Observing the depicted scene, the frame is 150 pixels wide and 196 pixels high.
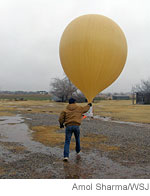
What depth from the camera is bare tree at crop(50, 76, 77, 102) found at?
57219mm

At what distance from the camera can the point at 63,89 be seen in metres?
57.6

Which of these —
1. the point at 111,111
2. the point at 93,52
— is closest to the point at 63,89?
the point at 111,111

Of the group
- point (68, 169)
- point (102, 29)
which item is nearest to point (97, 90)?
point (102, 29)

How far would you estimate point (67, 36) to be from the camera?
8.93 m

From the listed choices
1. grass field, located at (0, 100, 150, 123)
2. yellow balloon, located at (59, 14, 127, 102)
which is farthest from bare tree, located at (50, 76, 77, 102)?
yellow balloon, located at (59, 14, 127, 102)

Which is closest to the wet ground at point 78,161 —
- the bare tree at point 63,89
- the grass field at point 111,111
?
the grass field at point 111,111

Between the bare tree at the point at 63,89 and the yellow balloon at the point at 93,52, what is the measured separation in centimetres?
4814

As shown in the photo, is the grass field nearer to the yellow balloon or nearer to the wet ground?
the yellow balloon

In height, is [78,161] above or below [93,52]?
below

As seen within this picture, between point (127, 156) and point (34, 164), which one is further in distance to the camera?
point (127, 156)

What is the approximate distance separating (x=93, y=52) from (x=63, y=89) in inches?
1954

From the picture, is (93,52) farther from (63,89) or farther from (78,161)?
(63,89)
